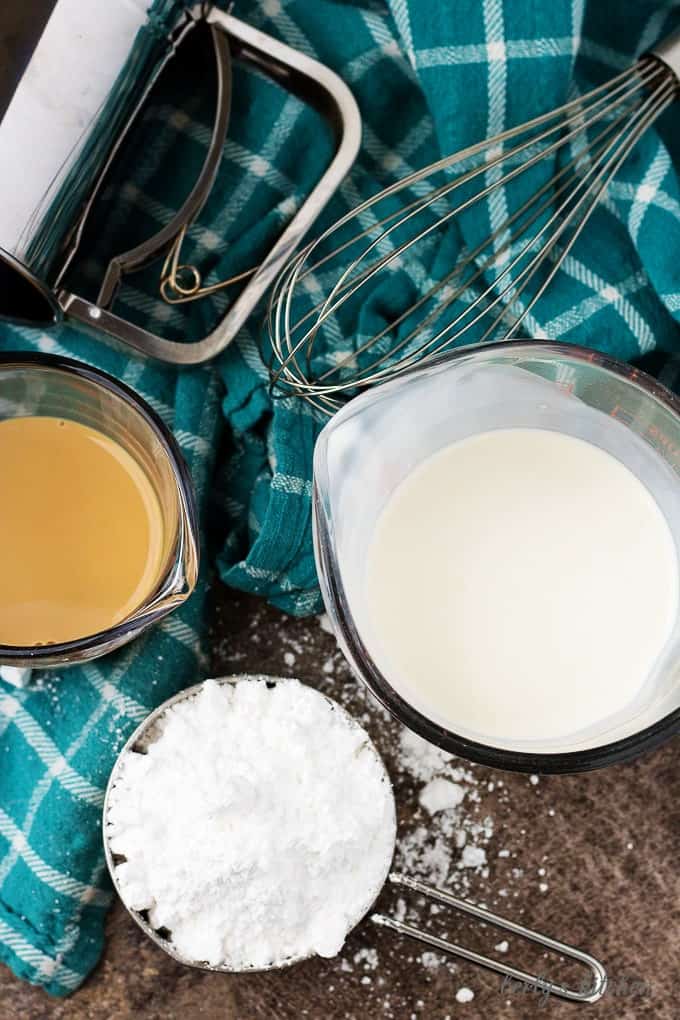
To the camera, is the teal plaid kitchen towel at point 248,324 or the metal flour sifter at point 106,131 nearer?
the metal flour sifter at point 106,131

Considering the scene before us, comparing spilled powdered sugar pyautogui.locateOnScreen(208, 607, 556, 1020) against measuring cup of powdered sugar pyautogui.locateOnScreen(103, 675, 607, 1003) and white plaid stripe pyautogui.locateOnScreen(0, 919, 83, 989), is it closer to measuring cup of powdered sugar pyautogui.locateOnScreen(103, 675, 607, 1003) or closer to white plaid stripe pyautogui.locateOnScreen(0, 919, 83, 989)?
measuring cup of powdered sugar pyautogui.locateOnScreen(103, 675, 607, 1003)

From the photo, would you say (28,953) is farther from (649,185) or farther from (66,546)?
(649,185)

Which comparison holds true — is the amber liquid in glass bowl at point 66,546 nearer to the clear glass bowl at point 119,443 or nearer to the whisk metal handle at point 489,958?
the clear glass bowl at point 119,443

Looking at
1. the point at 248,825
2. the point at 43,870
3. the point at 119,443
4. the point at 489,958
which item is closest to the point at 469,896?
the point at 489,958

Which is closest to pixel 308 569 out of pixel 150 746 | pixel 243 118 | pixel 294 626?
pixel 294 626

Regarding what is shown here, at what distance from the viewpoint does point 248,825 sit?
75 cm

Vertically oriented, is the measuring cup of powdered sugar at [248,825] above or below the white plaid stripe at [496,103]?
below

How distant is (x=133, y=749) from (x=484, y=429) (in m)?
0.32

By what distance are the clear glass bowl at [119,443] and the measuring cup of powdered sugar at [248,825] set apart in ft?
0.33

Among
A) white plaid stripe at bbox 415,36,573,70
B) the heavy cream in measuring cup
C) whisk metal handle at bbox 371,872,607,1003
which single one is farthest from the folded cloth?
whisk metal handle at bbox 371,872,607,1003

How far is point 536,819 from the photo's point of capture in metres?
0.84

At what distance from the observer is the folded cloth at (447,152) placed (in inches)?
29.9

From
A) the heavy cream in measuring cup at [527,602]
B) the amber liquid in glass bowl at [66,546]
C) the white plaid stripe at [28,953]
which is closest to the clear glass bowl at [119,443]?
the amber liquid in glass bowl at [66,546]

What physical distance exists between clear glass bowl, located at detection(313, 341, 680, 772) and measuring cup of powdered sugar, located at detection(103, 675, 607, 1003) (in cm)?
12
